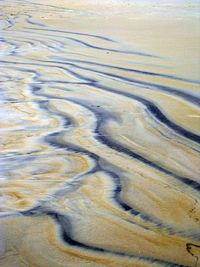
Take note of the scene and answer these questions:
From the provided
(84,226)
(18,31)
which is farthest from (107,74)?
(18,31)

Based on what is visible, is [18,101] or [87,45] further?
[87,45]

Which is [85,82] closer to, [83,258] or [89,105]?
[89,105]

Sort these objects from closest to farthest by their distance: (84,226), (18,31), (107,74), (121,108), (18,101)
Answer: (84,226), (121,108), (18,101), (107,74), (18,31)

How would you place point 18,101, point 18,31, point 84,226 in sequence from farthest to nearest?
point 18,31, point 18,101, point 84,226

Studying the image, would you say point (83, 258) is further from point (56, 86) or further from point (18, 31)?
point (18, 31)

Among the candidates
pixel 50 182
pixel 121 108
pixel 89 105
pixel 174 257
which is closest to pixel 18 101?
pixel 89 105

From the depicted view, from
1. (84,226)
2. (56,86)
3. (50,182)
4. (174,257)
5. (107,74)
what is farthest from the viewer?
(107,74)
